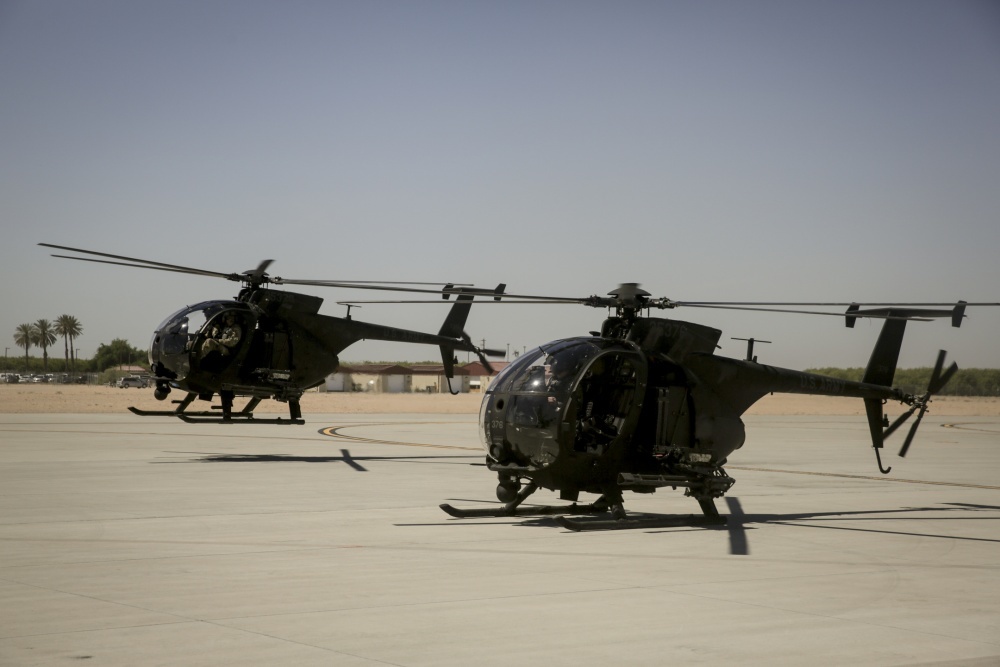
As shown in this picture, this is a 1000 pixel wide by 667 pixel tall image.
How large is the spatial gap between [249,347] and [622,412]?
38.4 feet

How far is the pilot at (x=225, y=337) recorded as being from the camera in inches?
927

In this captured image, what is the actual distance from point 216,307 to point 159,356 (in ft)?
5.91

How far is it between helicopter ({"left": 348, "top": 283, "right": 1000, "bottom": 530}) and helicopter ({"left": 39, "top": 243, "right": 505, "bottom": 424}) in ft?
29.4

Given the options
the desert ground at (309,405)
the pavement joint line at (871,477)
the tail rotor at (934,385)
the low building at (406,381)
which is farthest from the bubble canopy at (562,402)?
the low building at (406,381)

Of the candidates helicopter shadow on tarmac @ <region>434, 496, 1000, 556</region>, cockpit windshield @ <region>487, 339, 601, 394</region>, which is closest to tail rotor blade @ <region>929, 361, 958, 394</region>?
helicopter shadow on tarmac @ <region>434, 496, 1000, 556</region>

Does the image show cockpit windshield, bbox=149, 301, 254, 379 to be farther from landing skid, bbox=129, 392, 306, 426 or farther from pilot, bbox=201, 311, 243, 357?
landing skid, bbox=129, 392, 306, 426

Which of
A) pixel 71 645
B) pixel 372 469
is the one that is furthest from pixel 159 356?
pixel 71 645

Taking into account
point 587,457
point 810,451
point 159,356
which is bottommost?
point 810,451

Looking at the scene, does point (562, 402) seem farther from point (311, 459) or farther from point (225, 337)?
point (311, 459)

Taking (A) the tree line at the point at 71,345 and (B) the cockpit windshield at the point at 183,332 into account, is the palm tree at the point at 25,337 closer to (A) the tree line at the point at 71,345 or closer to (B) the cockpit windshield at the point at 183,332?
(A) the tree line at the point at 71,345

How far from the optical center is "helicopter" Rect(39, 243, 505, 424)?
23.5 m

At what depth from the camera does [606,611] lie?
9031 millimetres

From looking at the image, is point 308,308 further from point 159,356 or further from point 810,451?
point 810,451

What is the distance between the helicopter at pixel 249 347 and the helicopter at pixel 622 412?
29.4ft
